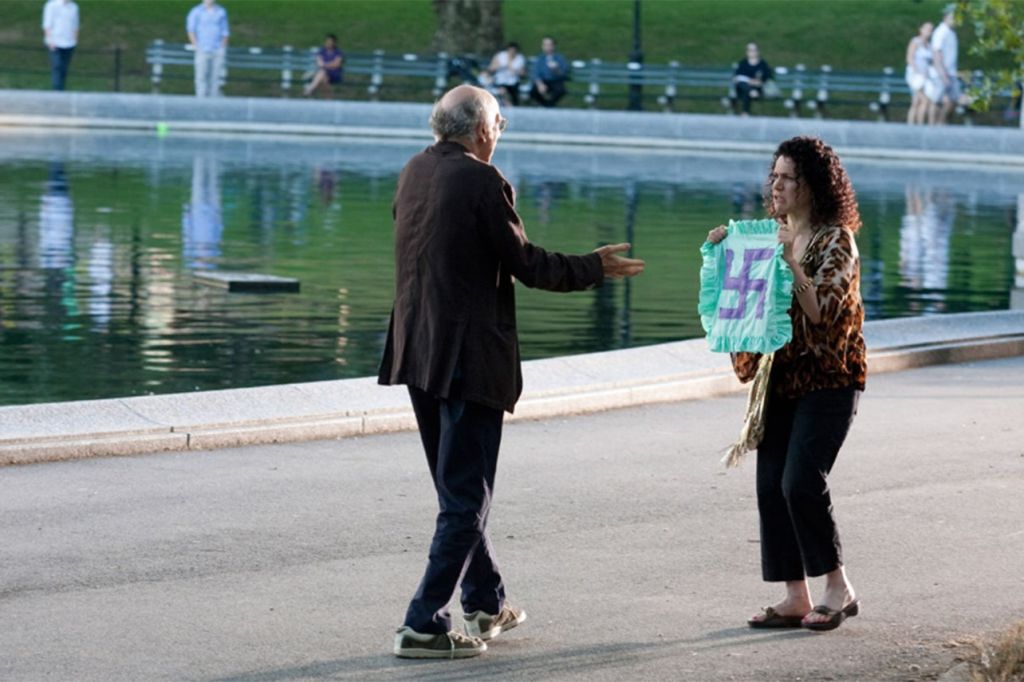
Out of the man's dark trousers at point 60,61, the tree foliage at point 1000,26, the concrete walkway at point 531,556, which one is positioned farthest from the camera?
the man's dark trousers at point 60,61

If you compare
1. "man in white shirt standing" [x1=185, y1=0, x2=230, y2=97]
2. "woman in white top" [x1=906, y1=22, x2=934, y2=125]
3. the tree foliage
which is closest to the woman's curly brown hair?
the tree foliage

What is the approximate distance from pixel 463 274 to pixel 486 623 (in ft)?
3.48

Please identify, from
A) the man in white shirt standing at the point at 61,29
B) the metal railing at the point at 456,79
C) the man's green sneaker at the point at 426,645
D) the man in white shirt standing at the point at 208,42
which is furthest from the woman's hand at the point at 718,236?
the man in white shirt standing at the point at 61,29

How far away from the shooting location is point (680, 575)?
741 centimetres

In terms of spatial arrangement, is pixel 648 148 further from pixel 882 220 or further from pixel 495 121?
pixel 495 121

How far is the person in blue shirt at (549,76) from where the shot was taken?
129 feet

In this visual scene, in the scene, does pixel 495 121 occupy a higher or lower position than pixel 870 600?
higher

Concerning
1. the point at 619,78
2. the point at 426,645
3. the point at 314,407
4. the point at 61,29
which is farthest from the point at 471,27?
the point at 426,645

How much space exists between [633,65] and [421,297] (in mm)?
34727

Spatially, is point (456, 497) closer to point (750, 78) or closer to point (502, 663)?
point (502, 663)

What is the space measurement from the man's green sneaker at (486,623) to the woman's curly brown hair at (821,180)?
1.54m

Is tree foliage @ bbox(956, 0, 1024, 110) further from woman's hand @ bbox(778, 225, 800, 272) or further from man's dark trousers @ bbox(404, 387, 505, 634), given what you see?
man's dark trousers @ bbox(404, 387, 505, 634)

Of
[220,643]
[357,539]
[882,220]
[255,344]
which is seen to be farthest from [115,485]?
[882,220]

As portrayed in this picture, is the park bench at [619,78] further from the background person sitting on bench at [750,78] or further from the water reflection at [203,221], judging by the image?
the water reflection at [203,221]
